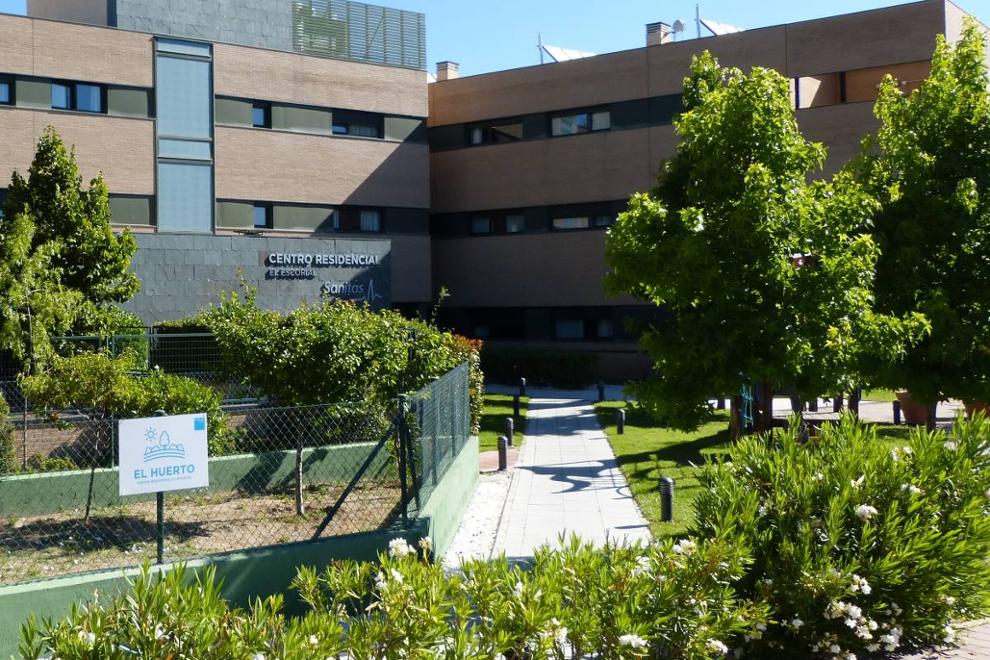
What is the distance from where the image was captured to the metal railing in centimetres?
1034

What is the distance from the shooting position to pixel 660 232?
1119cm

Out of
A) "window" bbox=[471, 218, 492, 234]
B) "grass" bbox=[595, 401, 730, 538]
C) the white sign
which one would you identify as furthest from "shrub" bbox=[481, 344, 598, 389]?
the white sign

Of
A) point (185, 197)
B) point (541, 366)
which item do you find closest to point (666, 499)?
point (541, 366)

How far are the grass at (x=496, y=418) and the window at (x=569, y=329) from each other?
531 centimetres

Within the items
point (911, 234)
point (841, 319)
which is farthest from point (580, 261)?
point (841, 319)

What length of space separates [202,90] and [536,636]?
2942 centimetres

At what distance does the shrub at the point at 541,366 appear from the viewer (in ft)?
110

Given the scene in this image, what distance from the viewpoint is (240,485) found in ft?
44.1

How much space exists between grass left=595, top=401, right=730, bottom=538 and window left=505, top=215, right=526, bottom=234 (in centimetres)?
1200

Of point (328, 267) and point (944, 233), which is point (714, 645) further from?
point (328, 267)

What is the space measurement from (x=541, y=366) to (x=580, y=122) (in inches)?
352

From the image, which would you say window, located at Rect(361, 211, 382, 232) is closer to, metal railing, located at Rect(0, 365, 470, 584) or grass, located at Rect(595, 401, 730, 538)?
grass, located at Rect(595, 401, 730, 538)

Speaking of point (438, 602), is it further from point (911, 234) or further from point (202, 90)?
point (202, 90)

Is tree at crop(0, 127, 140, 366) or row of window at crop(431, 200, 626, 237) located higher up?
row of window at crop(431, 200, 626, 237)
